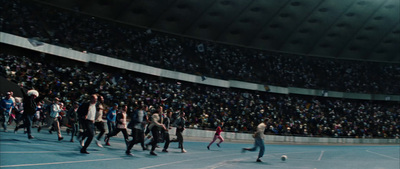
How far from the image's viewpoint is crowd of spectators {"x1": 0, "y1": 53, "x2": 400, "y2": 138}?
951 inches

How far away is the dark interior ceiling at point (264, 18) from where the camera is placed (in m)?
40.0

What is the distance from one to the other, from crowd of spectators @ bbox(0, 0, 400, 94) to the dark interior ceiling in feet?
3.55

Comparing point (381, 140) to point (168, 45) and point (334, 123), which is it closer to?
point (334, 123)

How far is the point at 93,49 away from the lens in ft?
106

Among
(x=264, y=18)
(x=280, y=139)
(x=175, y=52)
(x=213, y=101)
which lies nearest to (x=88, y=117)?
(x=213, y=101)

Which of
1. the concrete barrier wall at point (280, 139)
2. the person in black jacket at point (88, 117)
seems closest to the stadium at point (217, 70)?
the concrete barrier wall at point (280, 139)

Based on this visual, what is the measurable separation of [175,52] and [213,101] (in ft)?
24.2

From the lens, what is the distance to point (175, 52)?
39688 mm

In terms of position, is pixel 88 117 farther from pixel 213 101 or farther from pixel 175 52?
pixel 175 52

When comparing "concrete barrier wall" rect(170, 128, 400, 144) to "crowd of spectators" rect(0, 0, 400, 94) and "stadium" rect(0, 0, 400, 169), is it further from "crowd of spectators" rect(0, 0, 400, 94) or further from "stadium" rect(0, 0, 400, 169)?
"crowd of spectators" rect(0, 0, 400, 94)

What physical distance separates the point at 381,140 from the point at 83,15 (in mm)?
30620

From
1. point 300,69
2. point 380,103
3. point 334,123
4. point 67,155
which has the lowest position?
point 67,155

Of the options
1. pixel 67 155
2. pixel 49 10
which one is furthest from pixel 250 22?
pixel 67 155

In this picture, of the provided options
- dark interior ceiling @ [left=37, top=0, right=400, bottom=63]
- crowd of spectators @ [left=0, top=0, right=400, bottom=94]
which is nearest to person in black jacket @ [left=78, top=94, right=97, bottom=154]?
crowd of spectators @ [left=0, top=0, right=400, bottom=94]
